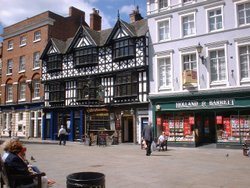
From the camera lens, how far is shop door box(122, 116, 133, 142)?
1073 inches

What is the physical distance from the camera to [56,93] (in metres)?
32.2

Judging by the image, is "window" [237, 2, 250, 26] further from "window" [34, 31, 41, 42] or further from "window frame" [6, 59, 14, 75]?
"window frame" [6, 59, 14, 75]

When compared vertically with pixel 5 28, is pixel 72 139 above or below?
below

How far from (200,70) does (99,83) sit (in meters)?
10.2

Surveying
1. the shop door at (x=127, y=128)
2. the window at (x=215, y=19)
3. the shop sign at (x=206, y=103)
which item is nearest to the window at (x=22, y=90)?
the shop door at (x=127, y=128)

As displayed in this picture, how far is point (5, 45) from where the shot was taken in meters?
40.5

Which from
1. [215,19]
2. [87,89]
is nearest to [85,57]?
[87,89]

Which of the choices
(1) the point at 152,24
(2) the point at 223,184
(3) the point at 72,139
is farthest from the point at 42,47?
(2) the point at 223,184

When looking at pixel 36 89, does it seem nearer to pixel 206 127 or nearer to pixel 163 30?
pixel 163 30

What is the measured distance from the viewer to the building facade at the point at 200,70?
20766mm

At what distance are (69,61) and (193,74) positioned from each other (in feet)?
47.0

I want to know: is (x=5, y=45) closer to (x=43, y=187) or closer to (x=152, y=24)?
(x=152, y=24)

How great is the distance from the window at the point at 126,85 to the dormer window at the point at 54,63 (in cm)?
813

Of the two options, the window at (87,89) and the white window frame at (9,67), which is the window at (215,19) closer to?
the window at (87,89)
